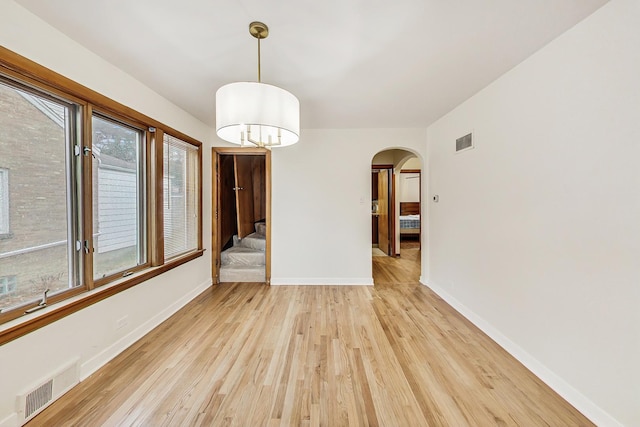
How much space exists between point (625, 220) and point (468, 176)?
145 cm

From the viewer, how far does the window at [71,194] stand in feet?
4.68

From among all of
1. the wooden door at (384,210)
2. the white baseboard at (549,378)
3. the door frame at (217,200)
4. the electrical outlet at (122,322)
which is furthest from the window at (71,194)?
the wooden door at (384,210)

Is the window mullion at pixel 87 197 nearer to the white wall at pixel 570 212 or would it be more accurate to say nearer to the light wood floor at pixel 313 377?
the light wood floor at pixel 313 377

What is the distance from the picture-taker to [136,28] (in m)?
1.60

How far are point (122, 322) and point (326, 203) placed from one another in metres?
2.66

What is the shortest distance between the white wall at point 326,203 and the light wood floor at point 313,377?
1.01 metres

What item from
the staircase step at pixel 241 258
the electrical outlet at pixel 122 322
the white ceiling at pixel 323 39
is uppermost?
the white ceiling at pixel 323 39

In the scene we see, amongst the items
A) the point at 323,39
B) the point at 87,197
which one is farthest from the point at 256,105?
the point at 87,197

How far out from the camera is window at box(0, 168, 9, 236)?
1.38 m

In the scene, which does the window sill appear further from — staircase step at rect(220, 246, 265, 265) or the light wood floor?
staircase step at rect(220, 246, 265, 265)

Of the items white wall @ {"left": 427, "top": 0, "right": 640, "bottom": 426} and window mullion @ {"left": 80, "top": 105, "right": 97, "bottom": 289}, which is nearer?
white wall @ {"left": 427, "top": 0, "right": 640, "bottom": 426}

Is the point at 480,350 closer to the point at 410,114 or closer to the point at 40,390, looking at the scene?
the point at 410,114

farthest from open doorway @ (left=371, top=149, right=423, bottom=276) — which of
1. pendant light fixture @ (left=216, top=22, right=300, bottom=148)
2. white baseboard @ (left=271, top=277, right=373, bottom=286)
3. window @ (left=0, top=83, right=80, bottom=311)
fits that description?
window @ (left=0, top=83, right=80, bottom=311)

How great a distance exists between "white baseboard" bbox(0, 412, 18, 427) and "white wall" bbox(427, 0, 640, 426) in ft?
10.6
